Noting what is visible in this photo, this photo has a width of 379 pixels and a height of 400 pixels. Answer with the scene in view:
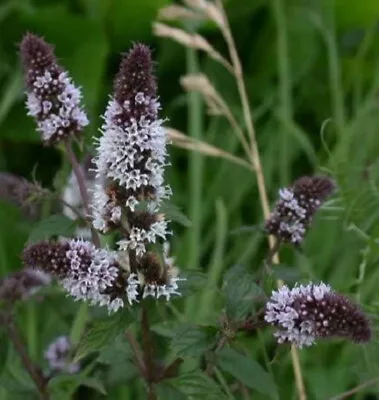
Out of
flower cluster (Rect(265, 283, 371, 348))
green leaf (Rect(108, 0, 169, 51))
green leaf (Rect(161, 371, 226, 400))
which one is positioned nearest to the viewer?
flower cluster (Rect(265, 283, 371, 348))

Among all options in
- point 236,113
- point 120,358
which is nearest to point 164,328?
point 120,358

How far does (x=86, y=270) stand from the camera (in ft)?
2.75

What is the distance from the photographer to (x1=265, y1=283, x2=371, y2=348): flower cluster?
2.57 feet

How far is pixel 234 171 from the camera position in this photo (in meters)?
1.85

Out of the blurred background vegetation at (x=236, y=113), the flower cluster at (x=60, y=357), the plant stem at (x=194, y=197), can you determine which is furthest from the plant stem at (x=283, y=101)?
the flower cluster at (x=60, y=357)

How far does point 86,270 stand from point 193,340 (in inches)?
4.9

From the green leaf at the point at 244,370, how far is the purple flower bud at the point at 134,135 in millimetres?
223

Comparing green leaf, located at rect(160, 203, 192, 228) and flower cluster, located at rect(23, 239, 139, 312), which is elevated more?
green leaf, located at rect(160, 203, 192, 228)

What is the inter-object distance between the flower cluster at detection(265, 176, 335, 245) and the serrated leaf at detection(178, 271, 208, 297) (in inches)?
4.0

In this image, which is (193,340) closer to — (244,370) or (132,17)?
(244,370)

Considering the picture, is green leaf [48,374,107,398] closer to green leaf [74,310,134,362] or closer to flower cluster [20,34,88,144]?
green leaf [74,310,134,362]

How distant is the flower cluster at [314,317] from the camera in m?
0.78

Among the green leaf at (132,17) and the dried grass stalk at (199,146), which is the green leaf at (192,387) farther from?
the green leaf at (132,17)

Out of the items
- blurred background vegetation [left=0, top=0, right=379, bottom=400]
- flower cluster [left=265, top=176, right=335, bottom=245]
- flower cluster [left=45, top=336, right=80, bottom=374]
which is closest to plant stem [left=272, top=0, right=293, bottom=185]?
blurred background vegetation [left=0, top=0, right=379, bottom=400]
